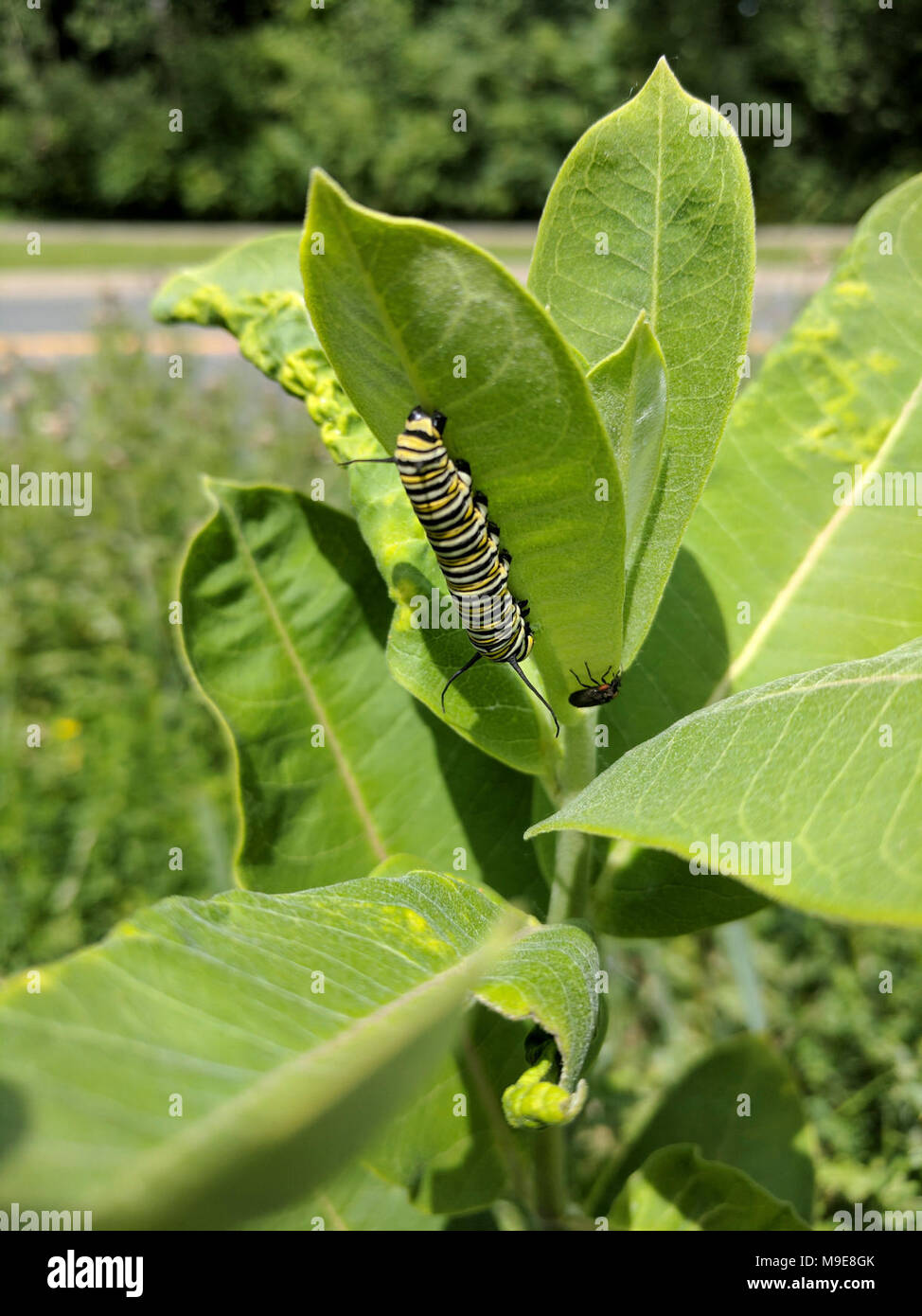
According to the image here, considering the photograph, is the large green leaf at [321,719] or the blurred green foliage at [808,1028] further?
the blurred green foliage at [808,1028]

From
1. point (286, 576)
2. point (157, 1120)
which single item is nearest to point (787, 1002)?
point (286, 576)

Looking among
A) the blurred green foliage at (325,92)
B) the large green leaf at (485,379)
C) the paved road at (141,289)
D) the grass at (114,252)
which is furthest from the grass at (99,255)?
the large green leaf at (485,379)

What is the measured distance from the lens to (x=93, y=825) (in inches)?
117

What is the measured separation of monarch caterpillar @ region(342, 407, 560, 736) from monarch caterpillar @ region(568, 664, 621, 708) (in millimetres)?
57

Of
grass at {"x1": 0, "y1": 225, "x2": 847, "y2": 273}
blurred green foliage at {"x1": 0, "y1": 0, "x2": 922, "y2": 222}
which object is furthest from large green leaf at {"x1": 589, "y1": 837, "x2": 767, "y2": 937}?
blurred green foliage at {"x1": 0, "y1": 0, "x2": 922, "y2": 222}

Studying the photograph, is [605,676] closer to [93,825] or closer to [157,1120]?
[157,1120]

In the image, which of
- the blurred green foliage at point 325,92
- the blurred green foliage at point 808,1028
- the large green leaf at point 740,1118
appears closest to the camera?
the large green leaf at point 740,1118

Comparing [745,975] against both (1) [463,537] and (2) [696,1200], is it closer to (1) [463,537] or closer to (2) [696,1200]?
(2) [696,1200]

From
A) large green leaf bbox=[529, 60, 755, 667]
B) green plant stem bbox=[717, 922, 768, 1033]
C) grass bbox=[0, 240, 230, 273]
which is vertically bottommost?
green plant stem bbox=[717, 922, 768, 1033]

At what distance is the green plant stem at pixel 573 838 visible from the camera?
3.26 feet

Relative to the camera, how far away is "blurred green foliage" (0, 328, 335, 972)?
9.43 feet

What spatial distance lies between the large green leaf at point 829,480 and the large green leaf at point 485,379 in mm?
408

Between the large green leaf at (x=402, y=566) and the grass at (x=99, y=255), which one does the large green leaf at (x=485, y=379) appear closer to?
the large green leaf at (x=402, y=566)

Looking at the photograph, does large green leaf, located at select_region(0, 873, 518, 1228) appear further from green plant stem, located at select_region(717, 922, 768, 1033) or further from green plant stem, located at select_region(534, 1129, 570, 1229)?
green plant stem, located at select_region(717, 922, 768, 1033)
